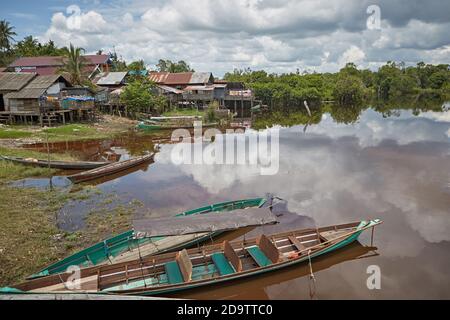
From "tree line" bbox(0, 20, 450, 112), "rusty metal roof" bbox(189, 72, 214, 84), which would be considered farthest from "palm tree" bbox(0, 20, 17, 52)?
"rusty metal roof" bbox(189, 72, 214, 84)

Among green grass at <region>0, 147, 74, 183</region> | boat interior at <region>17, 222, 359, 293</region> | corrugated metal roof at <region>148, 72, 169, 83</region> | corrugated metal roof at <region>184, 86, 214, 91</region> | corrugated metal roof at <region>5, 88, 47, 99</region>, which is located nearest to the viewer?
boat interior at <region>17, 222, 359, 293</region>

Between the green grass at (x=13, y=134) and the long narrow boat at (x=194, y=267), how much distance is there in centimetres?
2324

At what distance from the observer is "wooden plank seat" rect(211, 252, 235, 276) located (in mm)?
10594

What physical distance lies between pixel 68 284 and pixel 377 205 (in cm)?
1400

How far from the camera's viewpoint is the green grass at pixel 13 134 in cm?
2832

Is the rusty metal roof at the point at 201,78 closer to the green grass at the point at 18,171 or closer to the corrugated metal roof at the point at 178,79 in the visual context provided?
the corrugated metal roof at the point at 178,79

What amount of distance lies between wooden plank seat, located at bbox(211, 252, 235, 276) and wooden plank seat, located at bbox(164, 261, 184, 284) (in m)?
1.20

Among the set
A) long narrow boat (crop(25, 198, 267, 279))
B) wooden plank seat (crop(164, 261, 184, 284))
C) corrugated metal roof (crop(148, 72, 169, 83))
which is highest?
corrugated metal roof (crop(148, 72, 169, 83))

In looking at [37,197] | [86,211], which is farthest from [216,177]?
[37,197]

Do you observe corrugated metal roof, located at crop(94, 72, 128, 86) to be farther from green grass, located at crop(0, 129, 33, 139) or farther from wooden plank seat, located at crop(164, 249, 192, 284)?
wooden plank seat, located at crop(164, 249, 192, 284)

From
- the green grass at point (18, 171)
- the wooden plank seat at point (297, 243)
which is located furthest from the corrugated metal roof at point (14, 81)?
the wooden plank seat at point (297, 243)

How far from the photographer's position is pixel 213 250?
1160cm

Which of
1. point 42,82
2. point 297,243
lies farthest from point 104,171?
point 42,82
